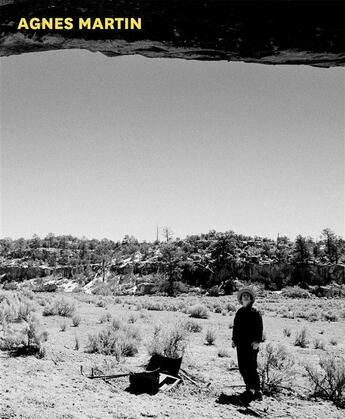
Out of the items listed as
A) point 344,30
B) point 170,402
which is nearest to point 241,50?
point 344,30

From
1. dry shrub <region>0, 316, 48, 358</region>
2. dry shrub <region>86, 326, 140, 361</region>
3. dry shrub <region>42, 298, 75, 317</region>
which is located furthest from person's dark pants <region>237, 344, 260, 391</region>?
dry shrub <region>42, 298, 75, 317</region>

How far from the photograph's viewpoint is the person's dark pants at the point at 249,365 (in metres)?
5.63

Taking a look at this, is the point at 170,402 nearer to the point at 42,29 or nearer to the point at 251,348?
the point at 251,348

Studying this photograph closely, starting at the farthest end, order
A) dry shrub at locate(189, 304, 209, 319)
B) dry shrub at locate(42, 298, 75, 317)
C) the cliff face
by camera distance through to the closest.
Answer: dry shrub at locate(189, 304, 209, 319), dry shrub at locate(42, 298, 75, 317), the cliff face

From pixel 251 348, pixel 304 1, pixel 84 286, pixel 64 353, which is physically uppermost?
pixel 304 1

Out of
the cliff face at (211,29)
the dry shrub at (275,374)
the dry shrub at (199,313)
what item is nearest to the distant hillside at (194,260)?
the dry shrub at (199,313)

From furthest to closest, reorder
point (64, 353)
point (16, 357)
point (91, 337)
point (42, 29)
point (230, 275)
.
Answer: point (230, 275) → point (91, 337) → point (64, 353) → point (16, 357) → point (42, 29)

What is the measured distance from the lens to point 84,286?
5500 centimetres

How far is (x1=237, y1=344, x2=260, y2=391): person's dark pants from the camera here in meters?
5.63

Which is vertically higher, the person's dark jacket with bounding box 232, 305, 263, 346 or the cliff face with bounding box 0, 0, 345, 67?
the cliff face with bounding box 0, 0, 345, 67

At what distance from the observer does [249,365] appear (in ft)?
18.5

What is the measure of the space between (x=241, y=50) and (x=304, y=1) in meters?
0.40

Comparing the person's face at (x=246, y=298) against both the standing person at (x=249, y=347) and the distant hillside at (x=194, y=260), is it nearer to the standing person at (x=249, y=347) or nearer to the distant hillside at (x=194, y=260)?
the standing person at (x=249, y=347)

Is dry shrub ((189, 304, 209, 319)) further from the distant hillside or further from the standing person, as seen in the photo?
the distant hillside
